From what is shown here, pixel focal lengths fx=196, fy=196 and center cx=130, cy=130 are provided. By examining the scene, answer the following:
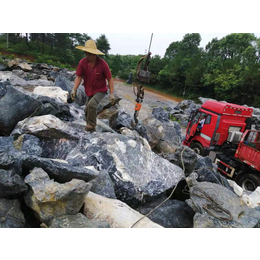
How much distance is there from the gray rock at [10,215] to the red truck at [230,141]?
5.24 metres

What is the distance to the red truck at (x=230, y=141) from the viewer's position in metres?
5.18

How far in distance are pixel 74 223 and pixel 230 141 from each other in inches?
218

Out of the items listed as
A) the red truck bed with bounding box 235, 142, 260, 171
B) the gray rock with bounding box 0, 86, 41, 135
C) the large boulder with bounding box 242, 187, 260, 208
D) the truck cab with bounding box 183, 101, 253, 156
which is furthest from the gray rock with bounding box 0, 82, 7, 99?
the red truck bed with bounding box 235, 142, 260, 171

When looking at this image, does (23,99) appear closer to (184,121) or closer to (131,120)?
(131,120)

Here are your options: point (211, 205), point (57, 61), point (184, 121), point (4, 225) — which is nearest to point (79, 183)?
point (4, 225)

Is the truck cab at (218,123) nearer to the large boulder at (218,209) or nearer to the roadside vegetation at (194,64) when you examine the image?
the large boulder at (218,209)

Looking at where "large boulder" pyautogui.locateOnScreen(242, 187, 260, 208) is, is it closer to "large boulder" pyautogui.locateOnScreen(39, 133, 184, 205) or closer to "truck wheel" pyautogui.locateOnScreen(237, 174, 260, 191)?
"large boulder" pyautogui.locateOnScreen(39, 133, 184, 205)

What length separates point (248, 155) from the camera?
203 inches

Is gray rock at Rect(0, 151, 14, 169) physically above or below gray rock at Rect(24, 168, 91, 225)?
above

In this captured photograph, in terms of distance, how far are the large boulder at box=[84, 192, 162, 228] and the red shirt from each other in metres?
1.90

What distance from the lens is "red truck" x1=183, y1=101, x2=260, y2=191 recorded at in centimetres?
518

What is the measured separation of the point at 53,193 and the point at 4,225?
406mm

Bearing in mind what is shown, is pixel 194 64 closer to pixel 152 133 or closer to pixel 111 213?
pixel 152 133

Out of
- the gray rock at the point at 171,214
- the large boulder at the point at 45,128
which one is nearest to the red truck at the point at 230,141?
the gray rock at the point at 171,214
